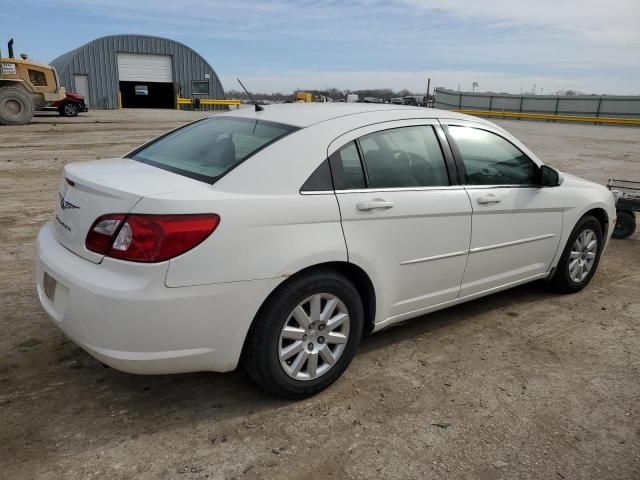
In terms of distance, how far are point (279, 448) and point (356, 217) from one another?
1269 mm

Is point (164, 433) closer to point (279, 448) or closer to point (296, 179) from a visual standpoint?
point (279, 448)

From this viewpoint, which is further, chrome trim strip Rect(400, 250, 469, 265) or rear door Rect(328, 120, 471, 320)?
chrome trim strip Rect(400, 250, 469, 265)

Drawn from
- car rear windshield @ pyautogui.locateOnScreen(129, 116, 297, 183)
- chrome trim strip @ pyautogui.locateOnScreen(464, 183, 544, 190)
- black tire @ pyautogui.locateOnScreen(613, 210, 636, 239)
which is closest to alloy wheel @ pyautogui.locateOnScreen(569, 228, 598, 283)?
chrome trim strip @ pyautogui.locateOnScreen(464, 183, 544, 190)

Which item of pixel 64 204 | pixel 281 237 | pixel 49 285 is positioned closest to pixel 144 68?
pixel 64 204

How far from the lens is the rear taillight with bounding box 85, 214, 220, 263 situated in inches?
93.7

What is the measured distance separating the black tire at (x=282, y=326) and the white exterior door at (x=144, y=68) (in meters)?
44.3

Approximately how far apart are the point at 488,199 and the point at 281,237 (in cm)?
172

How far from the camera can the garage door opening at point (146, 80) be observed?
4212 cm

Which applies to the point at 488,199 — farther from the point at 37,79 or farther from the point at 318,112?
the point at 37,79

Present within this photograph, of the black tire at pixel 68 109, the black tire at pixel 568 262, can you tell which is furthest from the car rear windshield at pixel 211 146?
the black tire at pixel 68 109

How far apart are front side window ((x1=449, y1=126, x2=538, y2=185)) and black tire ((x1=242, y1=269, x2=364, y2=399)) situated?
1327 mm

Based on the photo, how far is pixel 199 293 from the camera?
8.02 ft

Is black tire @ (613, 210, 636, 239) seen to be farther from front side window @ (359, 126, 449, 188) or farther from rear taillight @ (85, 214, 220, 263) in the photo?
rear taillight @ (85, 214, 220, 263)

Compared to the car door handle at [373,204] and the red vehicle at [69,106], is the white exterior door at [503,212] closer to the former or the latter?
the car door handle at [373,204]
